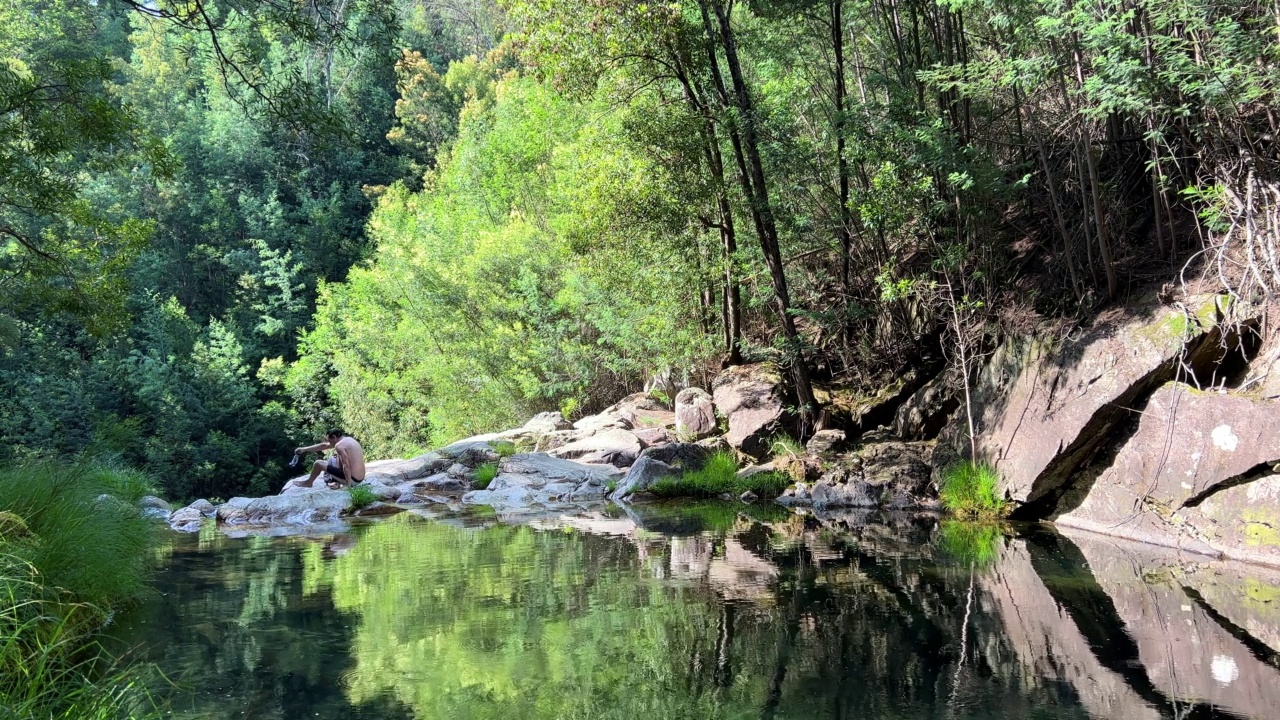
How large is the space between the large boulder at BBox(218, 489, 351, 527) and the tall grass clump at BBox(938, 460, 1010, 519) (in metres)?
8.14

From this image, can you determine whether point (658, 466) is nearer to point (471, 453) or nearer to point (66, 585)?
point (471, 453)

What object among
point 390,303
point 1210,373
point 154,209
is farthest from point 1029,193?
point 154,209

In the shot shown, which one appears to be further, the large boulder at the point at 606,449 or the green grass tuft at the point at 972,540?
the large boulder at the point at 606,449

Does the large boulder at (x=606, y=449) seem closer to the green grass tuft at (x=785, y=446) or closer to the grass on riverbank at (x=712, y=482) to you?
the grass on riverbank at (x=712, y=482)

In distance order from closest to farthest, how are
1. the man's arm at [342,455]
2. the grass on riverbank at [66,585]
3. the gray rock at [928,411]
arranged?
the grass on riverbank at [66,585] < the gray rock at [928,411] < the man's arm at [342,455]

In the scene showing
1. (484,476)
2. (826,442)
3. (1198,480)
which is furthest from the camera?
(484,476)

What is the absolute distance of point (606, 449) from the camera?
16.4m

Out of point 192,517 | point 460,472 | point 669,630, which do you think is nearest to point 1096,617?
point 669,630

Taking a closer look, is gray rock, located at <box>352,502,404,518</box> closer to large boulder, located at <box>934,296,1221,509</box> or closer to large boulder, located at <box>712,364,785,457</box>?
large boulder, located at <box>712,364,785,457</box>

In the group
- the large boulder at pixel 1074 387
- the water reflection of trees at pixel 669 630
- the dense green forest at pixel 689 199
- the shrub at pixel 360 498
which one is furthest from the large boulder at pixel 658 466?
the water reflection of trees at pixel 669 630

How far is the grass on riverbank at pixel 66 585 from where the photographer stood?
345 centimetres

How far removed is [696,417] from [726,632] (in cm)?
1011

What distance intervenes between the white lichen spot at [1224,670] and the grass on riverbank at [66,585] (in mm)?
4903

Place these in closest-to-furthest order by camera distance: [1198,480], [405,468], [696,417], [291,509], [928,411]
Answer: [1198,480] → [928,411] → [291,509] → [696,417] → [405,468]
